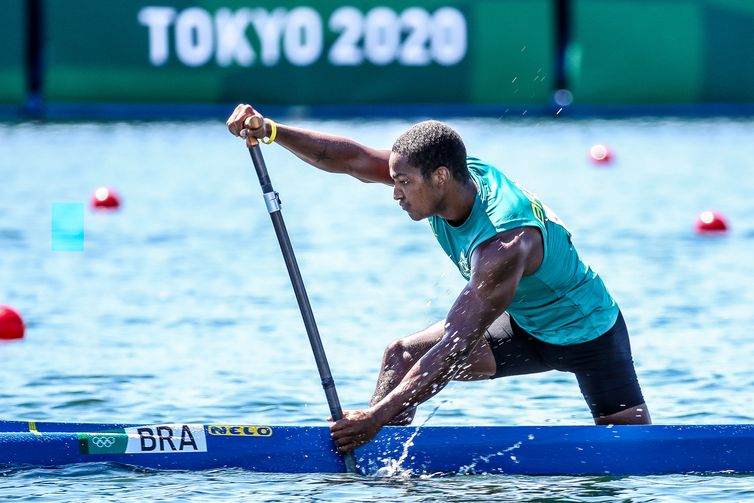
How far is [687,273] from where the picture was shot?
12.8m

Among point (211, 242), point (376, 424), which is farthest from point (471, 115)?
point (376, 424)

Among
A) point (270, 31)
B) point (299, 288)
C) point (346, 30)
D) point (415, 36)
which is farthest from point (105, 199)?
point (299, 288)

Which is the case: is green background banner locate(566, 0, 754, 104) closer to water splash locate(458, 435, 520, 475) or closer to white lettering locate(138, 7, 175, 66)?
white lettering locate(138, 7, 175, 66)

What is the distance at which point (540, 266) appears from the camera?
6387 mm

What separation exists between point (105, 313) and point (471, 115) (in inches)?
458

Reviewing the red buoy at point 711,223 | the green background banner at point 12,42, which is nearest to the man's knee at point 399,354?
the red buoy at point 711,223

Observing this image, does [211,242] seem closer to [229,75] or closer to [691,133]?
[229,75]

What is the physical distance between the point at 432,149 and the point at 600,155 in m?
13.8

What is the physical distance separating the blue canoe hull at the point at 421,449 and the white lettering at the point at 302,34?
15.2 meters

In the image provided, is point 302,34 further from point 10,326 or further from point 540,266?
point 540,266

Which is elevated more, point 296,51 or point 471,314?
point 296,51

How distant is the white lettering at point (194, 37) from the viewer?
842 inches

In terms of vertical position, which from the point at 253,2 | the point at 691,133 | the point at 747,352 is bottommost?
the point at 747,352

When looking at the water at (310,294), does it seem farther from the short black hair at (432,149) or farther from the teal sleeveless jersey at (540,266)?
the short black hair at (432,149)
